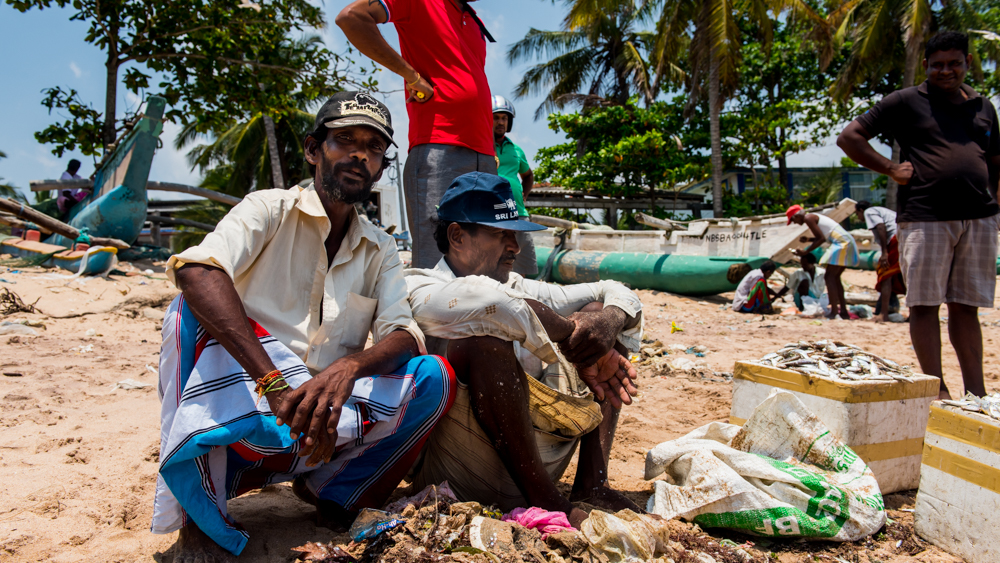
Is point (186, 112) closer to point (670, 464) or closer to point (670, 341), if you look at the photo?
point (670, 341)

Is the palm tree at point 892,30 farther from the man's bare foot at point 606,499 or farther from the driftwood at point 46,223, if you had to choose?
the driftwood at point 46,223

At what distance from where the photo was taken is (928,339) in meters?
2.82

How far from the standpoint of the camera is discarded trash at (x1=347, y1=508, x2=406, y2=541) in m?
1.55

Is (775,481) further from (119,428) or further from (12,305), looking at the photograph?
(12,305)

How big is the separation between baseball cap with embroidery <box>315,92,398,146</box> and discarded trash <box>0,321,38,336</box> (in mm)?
4099

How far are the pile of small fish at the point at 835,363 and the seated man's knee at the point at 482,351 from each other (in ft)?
4.20

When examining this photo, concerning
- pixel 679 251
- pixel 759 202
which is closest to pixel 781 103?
pixel 759 202

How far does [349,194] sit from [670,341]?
15.2 feet

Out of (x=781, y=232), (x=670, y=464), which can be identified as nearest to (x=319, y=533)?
(x=670, y=464)

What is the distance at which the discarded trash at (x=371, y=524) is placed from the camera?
1.55m

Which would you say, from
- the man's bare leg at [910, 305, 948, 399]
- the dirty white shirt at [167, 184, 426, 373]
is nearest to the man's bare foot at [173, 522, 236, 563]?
the dirty white shirt at [167, 184, 426, 373]

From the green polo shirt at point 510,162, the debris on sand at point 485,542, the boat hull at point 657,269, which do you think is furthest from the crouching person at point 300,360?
the boat hull at point 657,269

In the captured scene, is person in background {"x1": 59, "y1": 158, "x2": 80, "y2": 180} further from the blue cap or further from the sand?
the blue cap

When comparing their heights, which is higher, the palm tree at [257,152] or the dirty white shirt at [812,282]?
the palm tree at [257,152]
